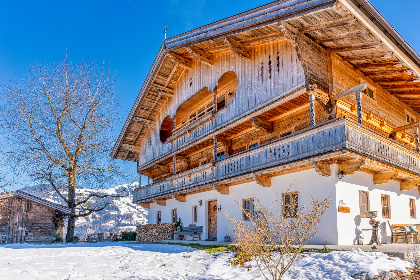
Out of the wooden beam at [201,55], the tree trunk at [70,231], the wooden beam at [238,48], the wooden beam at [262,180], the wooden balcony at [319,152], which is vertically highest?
the wooden beam at [201,55]

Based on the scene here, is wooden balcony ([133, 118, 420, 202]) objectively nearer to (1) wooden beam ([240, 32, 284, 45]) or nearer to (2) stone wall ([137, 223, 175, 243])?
(1) wooden beam ([240, 32, 284, 45])

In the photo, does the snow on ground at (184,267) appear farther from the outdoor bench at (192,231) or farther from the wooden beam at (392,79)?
the wooden beam at (392,79)

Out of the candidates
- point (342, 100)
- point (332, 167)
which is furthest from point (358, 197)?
point (342, 100)

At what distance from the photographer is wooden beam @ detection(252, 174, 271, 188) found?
15922 millimetres

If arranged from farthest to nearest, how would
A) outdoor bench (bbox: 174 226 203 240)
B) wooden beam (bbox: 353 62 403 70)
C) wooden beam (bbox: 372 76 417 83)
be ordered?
outdoor bench (bbox: 174 226 203 240) → wooden beam (bbox: 372 76 417 83) → wooden beam (bbox: 353 62 403 70)

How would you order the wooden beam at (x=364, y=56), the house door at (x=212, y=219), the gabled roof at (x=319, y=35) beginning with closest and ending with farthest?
the gabled roof at (x=319, y=35), the wooden beam at (x=364, y=56), the house door at (x=212, y=219)

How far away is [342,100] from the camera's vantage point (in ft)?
50.0

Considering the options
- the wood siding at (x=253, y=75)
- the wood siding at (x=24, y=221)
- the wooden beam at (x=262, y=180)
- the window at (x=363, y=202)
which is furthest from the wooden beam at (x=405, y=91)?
the wood siding at (x=24, y=221)

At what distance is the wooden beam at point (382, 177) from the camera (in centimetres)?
1500

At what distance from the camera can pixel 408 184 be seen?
1712 centimetres

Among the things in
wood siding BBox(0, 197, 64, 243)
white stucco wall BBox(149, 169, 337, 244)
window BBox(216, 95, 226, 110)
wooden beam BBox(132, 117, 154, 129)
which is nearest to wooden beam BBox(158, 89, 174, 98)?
wooden beam BBox(132, 117, 154, 129)

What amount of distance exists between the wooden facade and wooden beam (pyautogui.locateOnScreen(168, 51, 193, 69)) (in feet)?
0.22

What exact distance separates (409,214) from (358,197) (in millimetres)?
5232

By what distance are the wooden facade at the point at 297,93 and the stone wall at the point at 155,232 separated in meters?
2.10
